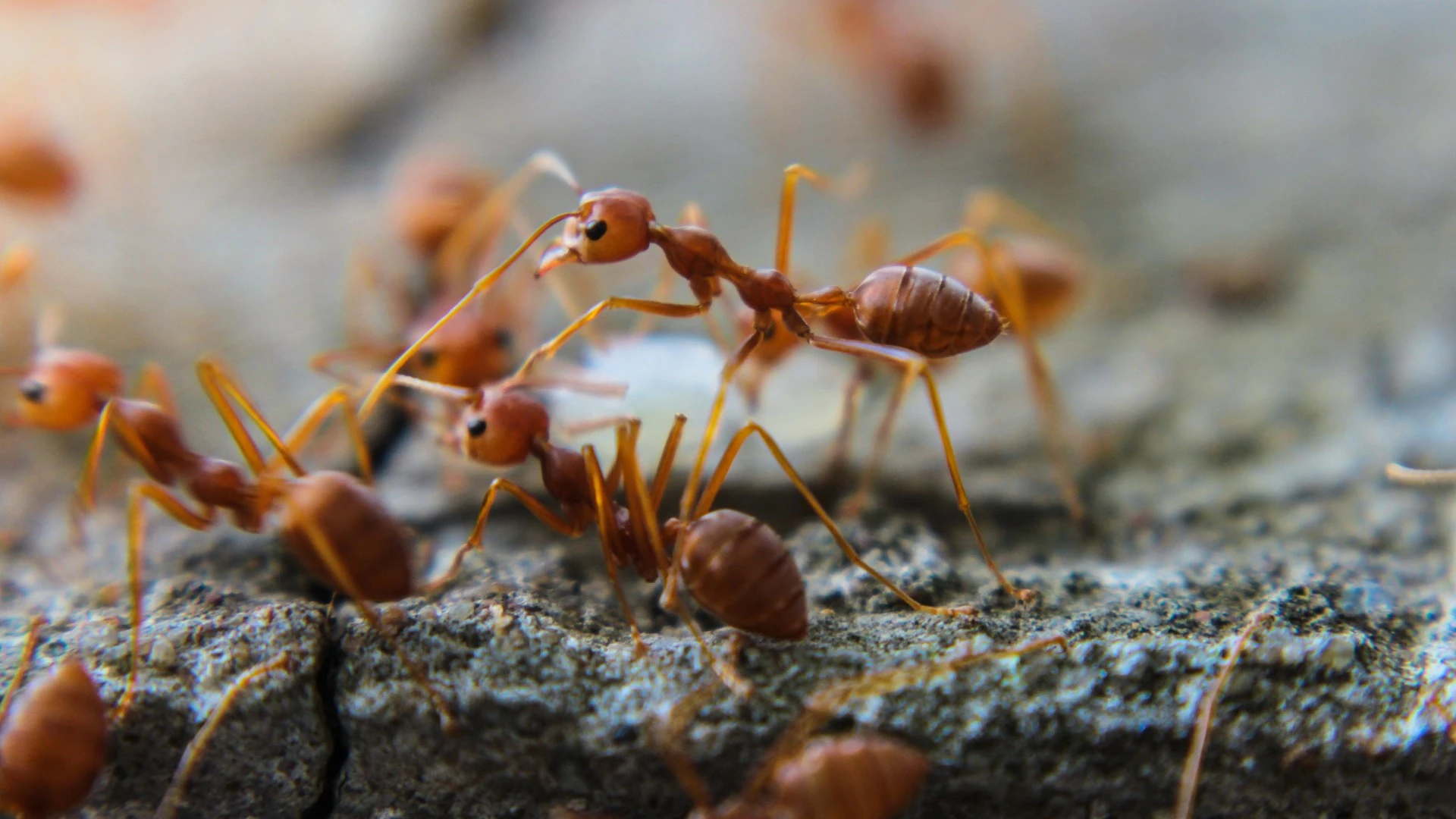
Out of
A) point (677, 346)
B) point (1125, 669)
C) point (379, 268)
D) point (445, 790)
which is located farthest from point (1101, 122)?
point (445, 790)

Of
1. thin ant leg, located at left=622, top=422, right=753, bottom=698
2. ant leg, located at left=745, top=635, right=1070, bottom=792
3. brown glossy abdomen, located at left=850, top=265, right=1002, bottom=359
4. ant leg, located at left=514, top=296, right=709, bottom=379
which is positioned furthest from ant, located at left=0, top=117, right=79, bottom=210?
ant leg, located at left=745, top=635, right=1070, bottom=792

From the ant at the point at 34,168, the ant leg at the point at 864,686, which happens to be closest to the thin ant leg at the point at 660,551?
the ant leg at the point at 864,686

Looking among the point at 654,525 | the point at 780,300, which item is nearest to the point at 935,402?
the point at 780,300

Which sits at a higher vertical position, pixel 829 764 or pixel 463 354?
pixel 463 354

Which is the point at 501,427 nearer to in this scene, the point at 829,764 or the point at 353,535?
the point at 353,535

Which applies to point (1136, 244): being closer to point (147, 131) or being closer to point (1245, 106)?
point (1245, 106)

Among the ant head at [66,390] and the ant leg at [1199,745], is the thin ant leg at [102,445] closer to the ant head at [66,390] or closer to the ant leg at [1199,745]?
the ant head at [66,390]
